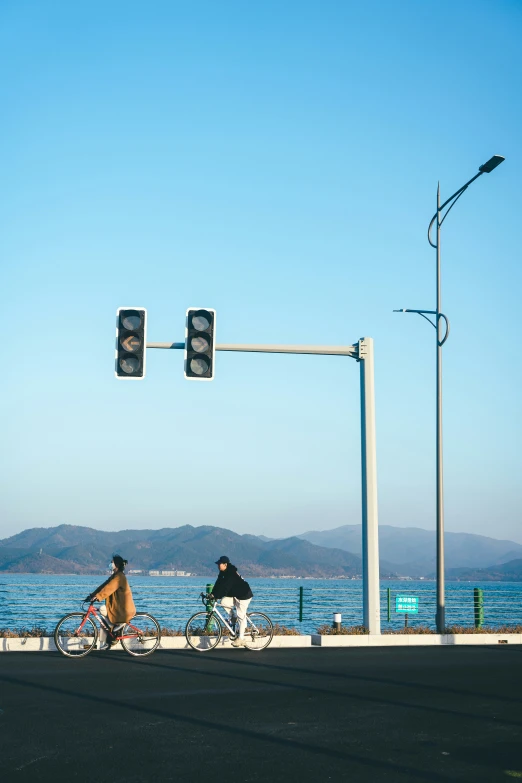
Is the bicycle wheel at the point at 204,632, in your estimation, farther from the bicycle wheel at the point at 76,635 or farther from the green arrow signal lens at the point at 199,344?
the green arrow signal lens at the point at 199,344

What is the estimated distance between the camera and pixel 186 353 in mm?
15531

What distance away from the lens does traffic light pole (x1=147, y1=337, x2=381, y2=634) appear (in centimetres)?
1842

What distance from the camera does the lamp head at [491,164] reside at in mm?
19703

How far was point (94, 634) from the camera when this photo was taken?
1484 cm

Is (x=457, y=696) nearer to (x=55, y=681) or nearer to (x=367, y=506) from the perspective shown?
(x=55, y=681)

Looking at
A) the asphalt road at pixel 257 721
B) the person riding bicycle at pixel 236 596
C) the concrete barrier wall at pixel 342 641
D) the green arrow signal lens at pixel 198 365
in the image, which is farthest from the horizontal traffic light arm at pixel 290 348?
the asphalt road at pixel 257 721

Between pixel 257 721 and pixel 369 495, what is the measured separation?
1027 centimetres

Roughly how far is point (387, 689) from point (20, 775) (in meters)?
5.83

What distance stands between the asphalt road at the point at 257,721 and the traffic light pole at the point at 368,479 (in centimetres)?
426

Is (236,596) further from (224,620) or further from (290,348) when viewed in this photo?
(290,348)

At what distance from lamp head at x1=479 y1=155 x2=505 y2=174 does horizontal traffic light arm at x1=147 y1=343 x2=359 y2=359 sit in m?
5.30

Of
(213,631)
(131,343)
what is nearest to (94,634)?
(213,631)

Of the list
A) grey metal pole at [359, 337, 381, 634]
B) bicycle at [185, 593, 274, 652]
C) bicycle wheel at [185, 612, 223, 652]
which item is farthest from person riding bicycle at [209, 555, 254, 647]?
grey metal pole at [359, 337, 381, 634]

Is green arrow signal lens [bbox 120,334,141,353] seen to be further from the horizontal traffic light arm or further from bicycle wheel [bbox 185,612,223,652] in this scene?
bicycle wheel [bbox 185,612,223,652]
